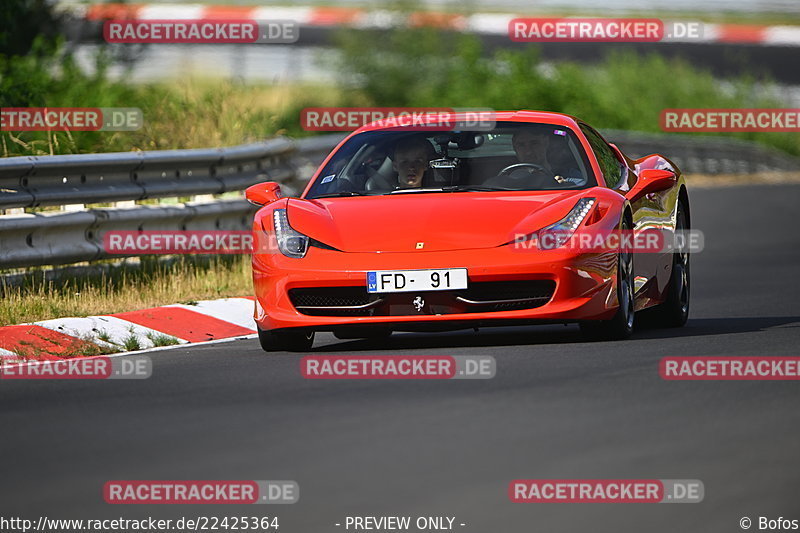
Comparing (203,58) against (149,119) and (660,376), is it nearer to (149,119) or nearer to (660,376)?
(149,119)

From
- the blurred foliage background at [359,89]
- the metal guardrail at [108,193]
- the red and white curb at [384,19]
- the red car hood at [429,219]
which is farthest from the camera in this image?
the red and white curb at [384,19]

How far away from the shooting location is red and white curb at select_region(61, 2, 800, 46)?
1582 inches

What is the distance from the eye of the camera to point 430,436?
679 cm

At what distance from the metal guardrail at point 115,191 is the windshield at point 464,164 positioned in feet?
6.91

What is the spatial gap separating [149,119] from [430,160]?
6596mm

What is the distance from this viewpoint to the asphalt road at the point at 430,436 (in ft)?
18.8

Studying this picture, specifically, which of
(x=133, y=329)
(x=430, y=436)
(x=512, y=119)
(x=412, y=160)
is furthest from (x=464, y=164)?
(x=430, y=436)

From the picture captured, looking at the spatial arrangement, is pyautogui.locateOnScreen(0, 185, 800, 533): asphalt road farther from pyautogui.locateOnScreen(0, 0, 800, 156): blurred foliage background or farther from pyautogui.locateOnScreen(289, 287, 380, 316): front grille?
pyautogui.locateOnScreen(0, 0, 800, 156): blurred foliage background

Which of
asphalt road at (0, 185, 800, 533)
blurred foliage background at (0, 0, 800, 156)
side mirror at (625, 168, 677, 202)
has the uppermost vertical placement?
blurred foliage background at (0, 0, 800, 156)

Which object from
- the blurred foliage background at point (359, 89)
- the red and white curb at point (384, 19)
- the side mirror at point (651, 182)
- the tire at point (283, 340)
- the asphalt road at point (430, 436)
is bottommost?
the asphalt road at point (430, 436)

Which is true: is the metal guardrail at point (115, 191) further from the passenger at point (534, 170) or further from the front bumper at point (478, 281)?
the passenger at point (534, 170)

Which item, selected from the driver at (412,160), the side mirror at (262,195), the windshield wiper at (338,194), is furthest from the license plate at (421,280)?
the side mirror at (262,195)

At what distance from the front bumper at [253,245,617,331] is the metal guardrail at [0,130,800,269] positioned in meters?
2.73

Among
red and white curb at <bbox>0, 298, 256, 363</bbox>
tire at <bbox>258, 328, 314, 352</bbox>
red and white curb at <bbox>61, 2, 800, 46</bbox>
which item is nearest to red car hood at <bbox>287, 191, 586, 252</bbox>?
tire at <bbox>258, 328, 314, 352</bbox>
